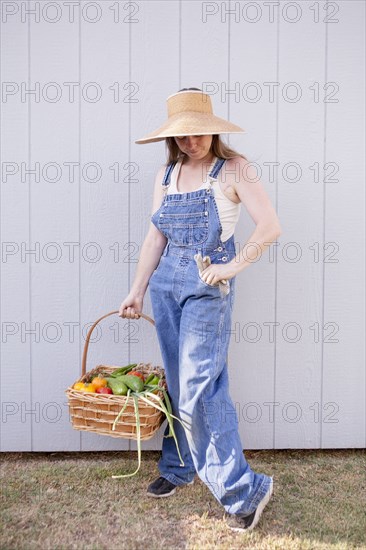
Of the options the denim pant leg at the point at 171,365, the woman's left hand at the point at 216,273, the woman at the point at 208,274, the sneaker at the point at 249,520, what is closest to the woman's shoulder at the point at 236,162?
the woman at the point at 208,274

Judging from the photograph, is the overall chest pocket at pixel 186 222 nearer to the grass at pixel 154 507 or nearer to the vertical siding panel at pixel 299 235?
the vertical siding panel at pixel 299 235

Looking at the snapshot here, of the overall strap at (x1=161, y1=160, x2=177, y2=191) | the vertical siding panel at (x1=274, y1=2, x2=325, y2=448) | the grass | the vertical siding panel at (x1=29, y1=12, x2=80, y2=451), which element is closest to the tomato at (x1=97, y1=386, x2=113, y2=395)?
the grass

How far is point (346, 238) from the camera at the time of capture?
3223mm

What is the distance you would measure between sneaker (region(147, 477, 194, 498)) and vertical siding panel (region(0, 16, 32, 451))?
2.62ft

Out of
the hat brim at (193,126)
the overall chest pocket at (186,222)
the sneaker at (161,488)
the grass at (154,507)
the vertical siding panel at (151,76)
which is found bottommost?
the grass at (154,507)

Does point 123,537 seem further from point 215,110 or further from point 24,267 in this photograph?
point 215,110

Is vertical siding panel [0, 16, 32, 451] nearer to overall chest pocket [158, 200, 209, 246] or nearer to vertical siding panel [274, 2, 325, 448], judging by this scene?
overall chest pocket [158, 200, 209, 246]

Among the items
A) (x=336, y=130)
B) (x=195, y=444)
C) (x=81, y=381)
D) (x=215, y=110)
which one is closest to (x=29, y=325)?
(x=81, y=381)

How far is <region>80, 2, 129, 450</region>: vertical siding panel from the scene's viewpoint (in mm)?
3139

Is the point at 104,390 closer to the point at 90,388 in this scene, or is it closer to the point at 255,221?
the point at 90,388

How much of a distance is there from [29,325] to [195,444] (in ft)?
3.74

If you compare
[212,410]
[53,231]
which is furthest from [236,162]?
[53,231]

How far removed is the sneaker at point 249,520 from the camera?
2.50 meters

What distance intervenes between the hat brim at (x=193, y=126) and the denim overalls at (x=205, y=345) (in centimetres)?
15
